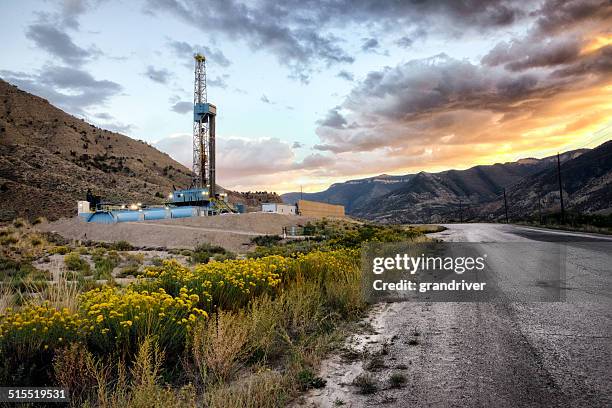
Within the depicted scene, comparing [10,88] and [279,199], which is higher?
[10,88]

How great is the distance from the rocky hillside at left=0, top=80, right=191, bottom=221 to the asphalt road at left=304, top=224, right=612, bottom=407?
62.8 metres

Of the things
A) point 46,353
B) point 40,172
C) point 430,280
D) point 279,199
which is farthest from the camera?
point 279,199

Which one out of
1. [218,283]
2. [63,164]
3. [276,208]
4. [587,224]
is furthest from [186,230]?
[587,224]

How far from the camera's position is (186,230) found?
49.1m

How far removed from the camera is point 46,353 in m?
4.88

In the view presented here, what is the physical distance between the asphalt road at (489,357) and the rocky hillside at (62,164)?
206 ft

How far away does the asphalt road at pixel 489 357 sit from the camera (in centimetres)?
432

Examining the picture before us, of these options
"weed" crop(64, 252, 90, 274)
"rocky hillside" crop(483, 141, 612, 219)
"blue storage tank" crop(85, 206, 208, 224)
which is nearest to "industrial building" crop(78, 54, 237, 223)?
"blue storage tank" crop(85, 206, 208, 224)

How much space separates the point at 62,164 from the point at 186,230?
4656cm

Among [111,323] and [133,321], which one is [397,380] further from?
[111,323]

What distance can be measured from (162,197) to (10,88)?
171 ft

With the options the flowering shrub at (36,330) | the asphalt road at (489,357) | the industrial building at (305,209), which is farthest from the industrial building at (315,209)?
the flowering shrub at (36,330)

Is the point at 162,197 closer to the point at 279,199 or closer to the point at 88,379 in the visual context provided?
the point at 279,199

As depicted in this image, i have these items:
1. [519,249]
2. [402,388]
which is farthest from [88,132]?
[402,388]
